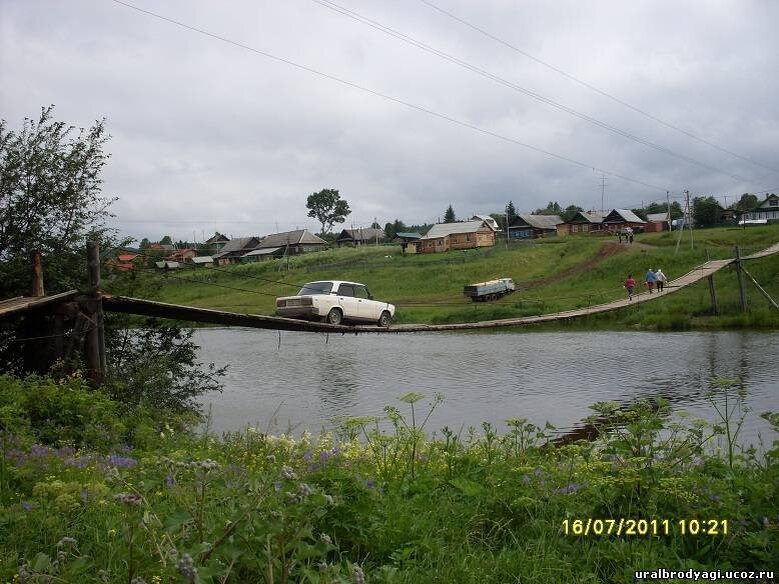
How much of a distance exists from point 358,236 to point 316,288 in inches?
3756

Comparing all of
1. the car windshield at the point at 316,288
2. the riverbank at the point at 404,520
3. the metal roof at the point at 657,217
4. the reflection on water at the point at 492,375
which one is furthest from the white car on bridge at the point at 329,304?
the metal roof at the point at 657,217

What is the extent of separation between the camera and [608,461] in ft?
15.7

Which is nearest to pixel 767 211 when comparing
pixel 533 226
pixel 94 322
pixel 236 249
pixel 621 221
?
pixel 621 221

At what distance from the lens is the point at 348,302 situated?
19734 mm

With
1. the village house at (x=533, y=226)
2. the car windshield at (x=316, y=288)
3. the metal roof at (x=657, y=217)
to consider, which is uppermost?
the metal roof at (x=657, y=217)

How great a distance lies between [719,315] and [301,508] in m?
34.4

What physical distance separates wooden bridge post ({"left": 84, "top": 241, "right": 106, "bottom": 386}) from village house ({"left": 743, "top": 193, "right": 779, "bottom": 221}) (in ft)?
377

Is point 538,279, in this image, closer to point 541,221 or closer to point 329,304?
point 329,304

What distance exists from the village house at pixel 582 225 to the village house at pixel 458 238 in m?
17.7

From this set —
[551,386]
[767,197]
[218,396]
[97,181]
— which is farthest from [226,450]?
[767,197]

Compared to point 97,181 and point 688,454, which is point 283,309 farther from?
point 688,454

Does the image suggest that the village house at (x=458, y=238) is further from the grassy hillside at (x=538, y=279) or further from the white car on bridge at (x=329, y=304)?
the white car on bridge at (x=329, y=304)

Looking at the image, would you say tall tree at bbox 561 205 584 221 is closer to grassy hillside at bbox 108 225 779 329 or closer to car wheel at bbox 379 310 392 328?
grassy hillside at bbox 108 225 779 329

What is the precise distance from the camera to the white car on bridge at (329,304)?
18.9 m
